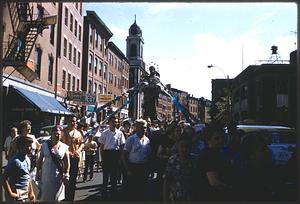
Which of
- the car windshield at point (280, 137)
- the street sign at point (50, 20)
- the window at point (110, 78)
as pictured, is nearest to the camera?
the car windshield at point (280, 137)

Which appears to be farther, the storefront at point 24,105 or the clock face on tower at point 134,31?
the clock face on tower at point 134,31

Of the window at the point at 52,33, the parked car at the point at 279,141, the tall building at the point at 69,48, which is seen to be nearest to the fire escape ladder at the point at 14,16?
the window at the point at 52,33

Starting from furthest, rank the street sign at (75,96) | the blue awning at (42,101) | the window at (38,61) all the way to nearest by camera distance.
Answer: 1. the street sign at (75,96)
2. the window at (38,61)
3. the blue awning at (42,101)

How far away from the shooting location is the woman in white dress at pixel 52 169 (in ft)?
22.0

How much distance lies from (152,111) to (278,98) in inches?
936

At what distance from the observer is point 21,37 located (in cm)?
2291

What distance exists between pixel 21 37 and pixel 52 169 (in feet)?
58.3

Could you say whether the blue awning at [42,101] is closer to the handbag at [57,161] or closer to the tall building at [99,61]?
the tall building at [99,61]

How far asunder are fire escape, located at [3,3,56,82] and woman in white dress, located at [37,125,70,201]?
1542 cm

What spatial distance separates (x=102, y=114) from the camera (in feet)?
171

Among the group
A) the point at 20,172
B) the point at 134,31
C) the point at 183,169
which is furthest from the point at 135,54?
the point at 183,169

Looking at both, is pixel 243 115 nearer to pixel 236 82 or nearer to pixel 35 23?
pixel 236 82

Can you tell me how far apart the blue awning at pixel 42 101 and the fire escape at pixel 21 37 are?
1.05m

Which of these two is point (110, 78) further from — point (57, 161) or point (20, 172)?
point (20, 172)
